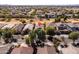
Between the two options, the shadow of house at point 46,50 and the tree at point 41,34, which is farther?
the tree at point 41,34

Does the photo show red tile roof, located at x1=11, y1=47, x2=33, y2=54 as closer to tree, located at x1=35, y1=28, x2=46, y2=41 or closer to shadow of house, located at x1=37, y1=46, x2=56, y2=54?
shadow of house, located at x1=37, y1=46, x2=56, y2=54

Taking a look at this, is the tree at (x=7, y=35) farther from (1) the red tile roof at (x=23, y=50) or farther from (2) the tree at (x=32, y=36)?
(2) the tree at (x=32, y=36)

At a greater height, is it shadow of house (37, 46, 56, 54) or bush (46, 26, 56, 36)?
bush (46, 26, 56, 36)

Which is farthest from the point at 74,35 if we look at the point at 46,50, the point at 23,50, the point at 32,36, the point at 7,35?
the point at 7,35

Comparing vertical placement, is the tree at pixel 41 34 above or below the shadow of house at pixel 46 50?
above

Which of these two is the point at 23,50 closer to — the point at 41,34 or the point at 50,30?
the point at 41,34

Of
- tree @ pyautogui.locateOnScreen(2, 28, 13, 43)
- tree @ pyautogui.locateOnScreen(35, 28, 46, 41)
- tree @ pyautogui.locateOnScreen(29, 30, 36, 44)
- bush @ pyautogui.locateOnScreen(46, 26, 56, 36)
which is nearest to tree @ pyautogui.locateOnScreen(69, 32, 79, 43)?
bush @ pyautogui.locateOnScreen(46, 26, 56, 36)

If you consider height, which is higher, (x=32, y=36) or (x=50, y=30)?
(x=50, y=30)

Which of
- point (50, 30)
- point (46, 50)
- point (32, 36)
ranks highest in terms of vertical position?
point (50, 30)

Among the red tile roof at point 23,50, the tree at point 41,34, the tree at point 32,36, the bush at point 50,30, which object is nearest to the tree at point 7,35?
the red tile roof at point 23,50

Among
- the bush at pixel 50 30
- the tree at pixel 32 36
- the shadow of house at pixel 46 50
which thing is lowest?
the shadow of house at pixel 46 50
